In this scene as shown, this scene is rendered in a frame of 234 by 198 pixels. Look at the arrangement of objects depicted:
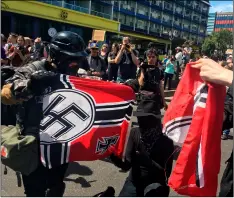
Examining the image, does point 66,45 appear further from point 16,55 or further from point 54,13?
point 54,13

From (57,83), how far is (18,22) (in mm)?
26552

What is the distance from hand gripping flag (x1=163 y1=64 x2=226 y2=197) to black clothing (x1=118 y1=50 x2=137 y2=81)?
5.27 metres

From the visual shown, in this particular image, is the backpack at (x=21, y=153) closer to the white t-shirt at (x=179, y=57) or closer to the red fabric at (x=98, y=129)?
the red fabric at (x=98, y=129)

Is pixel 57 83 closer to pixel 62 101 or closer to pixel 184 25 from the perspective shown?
pixel 62 101

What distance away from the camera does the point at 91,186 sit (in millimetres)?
4008

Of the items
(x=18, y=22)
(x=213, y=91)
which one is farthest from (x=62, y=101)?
(x=18, y=22)

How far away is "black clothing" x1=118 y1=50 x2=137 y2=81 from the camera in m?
7.48

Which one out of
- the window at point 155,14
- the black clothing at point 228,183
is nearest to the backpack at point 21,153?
the black clothing at point 228,183

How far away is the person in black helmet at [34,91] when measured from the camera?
2256 mm

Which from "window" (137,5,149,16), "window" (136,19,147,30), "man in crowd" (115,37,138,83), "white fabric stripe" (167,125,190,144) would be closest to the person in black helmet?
"white fabric stripe" (167,125,190,144)

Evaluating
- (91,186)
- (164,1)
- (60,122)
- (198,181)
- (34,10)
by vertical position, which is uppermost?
(164,1)

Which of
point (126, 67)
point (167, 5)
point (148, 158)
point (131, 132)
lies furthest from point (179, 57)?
point (167, 5)

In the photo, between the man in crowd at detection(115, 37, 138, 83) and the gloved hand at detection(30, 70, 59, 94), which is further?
the man in crowd at detection(115, 37, 138, 83)

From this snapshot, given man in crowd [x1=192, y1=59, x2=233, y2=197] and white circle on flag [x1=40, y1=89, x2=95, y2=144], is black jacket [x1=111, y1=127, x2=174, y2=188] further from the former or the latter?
man in crowd [x1=192, y1=59, x2=233, y2=197]
